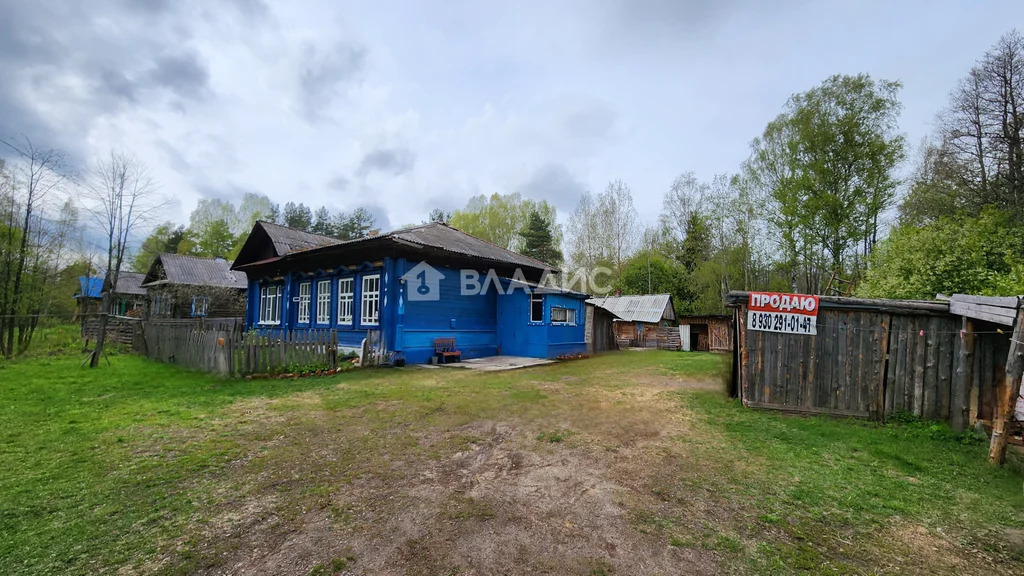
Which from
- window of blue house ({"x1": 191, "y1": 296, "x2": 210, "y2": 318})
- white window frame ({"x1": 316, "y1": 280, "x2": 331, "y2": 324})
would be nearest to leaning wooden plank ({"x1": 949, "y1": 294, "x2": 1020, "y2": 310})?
white window frame ({"x1": 316, "y1": 280, "x2": 331, "y2": 324})

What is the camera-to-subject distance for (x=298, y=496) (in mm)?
3574

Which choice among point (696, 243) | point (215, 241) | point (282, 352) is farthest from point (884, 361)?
point (215, 241)

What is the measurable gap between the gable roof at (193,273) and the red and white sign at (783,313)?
29.6 meters

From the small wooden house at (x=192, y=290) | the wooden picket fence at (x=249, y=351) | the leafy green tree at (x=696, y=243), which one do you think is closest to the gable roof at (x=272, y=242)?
the wooden picket fence at (x=249, y=351)

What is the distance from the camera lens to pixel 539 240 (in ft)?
122

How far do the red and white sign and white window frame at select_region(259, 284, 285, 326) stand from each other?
19209mm

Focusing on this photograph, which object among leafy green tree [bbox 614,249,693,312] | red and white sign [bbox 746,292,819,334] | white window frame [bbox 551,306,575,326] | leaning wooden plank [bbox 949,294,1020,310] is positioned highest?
leafy green tree [bbox 614,249,693,312]

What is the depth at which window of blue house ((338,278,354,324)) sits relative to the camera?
15328 millimetres

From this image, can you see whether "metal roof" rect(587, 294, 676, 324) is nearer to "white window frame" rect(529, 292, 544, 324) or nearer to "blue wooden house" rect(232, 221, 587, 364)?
"blue wooden house" rect(232, 221, 587, 364)

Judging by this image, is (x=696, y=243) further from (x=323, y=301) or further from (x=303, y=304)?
(x=303, y=304)

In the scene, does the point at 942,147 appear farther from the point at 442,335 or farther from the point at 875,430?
the point at 442,335

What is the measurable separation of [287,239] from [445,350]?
10887 mm

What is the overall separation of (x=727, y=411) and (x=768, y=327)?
167 cm

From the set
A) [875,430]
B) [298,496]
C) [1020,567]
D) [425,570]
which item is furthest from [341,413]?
[875,430]
